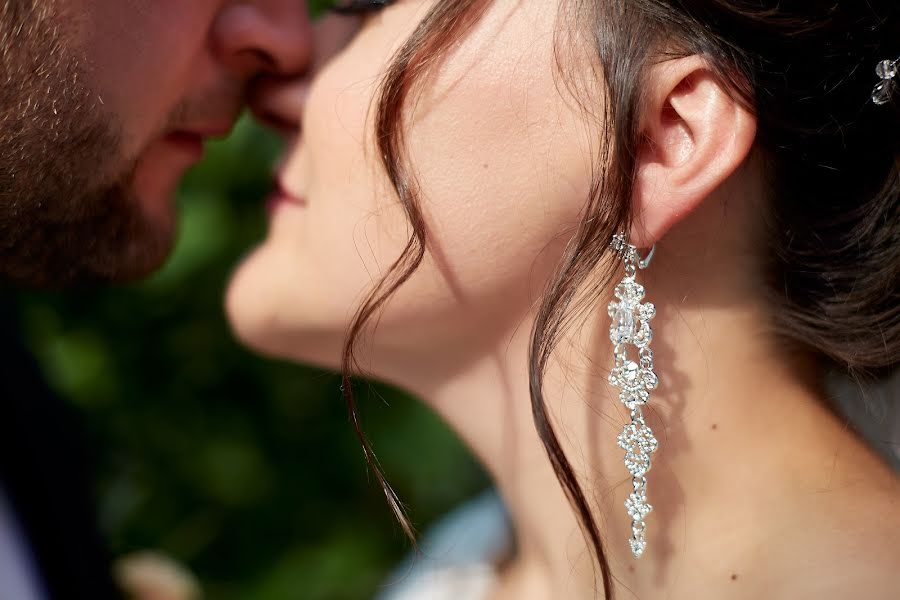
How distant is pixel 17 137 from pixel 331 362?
0.64 metres

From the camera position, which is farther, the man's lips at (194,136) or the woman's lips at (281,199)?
the man's lips at (194,136)

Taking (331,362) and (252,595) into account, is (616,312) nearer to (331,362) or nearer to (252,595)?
(331,362)

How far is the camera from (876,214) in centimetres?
128

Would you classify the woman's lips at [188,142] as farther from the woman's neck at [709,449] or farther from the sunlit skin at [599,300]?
the woman's neck at [709,449]

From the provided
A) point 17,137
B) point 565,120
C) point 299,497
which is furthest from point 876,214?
point 299,497

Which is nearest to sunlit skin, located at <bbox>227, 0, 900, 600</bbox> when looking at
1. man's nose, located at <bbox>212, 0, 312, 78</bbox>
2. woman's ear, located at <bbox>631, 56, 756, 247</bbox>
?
woman's ear, located at <bbox>631, 56, 756, 247</bbox>

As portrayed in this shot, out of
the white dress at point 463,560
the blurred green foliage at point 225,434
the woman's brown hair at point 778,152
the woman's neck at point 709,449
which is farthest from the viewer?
the blurred green foliage at point 225,434

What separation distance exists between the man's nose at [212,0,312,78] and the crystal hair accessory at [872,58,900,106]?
907 mm

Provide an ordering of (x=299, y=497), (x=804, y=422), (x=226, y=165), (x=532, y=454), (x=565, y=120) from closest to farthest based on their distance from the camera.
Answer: (x=565, y=120) → (x=804, y=422) → (x=532, y=454) → (x=226, y=165) → (x=299, y=497)

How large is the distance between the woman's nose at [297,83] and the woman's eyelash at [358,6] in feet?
0.08

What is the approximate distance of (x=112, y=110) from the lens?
144 cm

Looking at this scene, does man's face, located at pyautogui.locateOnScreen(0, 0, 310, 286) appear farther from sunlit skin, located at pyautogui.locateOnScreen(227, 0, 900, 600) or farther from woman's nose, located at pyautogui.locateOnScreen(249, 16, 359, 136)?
sunlit skin, located at pyautogui.locateOnScreen(227, 0, 900, 600)

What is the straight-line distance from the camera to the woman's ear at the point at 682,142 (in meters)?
1.14

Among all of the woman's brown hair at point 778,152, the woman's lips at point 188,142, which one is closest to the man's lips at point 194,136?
the woman's lips at point 188,142
